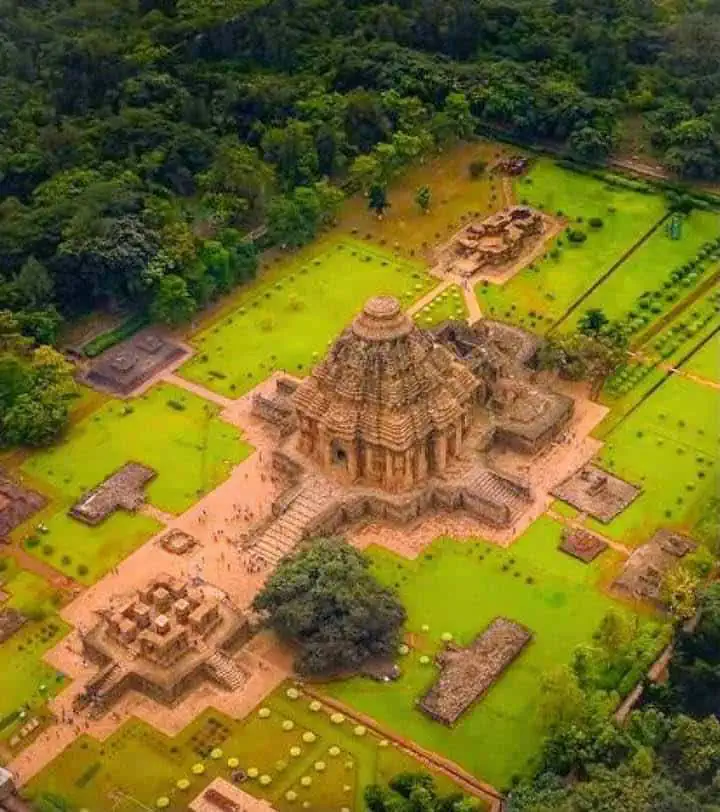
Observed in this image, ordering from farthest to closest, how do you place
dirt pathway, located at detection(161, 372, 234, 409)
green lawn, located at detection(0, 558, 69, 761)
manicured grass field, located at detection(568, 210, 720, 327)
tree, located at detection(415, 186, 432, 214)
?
tree, located at detection(415, 186, 432, 214) < manicured grass field, located at detection(568, 210, 720, 327) < dirt pathway, located at detection(161, 372, 234, 409) < green lawn, located at detection(0, 558, 69, 761)

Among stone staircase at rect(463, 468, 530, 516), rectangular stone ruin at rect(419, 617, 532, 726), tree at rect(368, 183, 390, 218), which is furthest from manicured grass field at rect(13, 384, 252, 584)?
tree at rect(368, 183, 390, 218)

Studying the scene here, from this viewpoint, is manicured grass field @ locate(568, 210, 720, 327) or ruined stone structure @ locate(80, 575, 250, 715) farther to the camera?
manicured grass field @ locate(568, 210, 720, 327)

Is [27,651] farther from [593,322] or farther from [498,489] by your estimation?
[593,322]

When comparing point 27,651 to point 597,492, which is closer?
point 27,651

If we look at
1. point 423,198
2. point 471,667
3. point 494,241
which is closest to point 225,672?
point 471,667

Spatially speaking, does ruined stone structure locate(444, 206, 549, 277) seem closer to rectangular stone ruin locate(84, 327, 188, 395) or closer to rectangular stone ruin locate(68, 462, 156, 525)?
rectangular stone ruin locate(84, 327, 188, 395)

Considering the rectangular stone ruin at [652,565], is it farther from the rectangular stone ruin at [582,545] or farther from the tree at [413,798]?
the tree at [413,798]

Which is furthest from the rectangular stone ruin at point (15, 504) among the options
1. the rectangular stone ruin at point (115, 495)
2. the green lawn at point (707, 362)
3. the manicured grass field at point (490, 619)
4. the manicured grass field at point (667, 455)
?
the green lawn at point (707, 362)

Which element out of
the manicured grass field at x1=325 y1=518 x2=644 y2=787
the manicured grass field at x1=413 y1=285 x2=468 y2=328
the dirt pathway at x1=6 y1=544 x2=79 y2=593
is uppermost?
the manicured grass field at x1=413 y1=285 x2=468 y2=328
